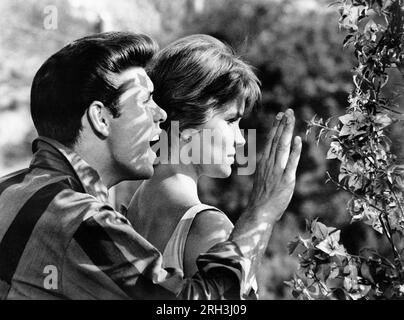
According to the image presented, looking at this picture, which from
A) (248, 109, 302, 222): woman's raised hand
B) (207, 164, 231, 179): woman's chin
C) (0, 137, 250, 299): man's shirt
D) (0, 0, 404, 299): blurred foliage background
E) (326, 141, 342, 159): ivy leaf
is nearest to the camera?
(0, 137, 250, 299): man's shirt

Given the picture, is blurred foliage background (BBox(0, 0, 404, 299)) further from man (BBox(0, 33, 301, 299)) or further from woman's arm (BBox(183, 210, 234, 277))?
woman's arm (BBox(183, 210, 234, 277))

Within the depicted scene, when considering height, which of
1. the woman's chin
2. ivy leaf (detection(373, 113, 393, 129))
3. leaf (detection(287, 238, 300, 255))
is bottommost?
leaf (detection(287, 238, 300, 255))

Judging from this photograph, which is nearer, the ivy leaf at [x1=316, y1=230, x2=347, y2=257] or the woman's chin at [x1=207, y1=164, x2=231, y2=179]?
the ivy leaf at [x1=316, y1=230, x2=347, y2=257]

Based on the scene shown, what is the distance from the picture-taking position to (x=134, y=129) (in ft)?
8.66

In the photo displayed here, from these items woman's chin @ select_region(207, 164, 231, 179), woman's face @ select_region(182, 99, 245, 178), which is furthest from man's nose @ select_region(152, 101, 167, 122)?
woman's chin @ select_region(207, 164, 231, 179)

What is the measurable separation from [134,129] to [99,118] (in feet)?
0.38

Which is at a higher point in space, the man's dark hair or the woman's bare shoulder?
the man's dark hair

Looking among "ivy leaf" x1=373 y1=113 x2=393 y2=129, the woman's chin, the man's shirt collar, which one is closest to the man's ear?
the man's shirt collar

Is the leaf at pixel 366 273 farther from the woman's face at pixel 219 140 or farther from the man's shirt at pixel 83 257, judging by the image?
the woman's face at pixel 219 140

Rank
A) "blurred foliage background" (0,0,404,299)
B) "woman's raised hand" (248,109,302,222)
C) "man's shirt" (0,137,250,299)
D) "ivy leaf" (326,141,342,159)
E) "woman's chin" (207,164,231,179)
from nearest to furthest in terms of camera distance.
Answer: "man's shirt" (0,137,250,299) → "woman's raised hand" (248,109,302,222) → "ivy leaf" (326,141,342,159) → "woman's chin" (207,164,231,179) → "blurred foliage background" (0,0,404,299)

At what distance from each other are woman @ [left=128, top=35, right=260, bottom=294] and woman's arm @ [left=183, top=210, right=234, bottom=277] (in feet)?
0.22

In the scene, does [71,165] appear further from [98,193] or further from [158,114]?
[158,114]

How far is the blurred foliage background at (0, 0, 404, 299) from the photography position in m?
2.96

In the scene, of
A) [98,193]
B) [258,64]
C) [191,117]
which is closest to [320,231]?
[191,117]
